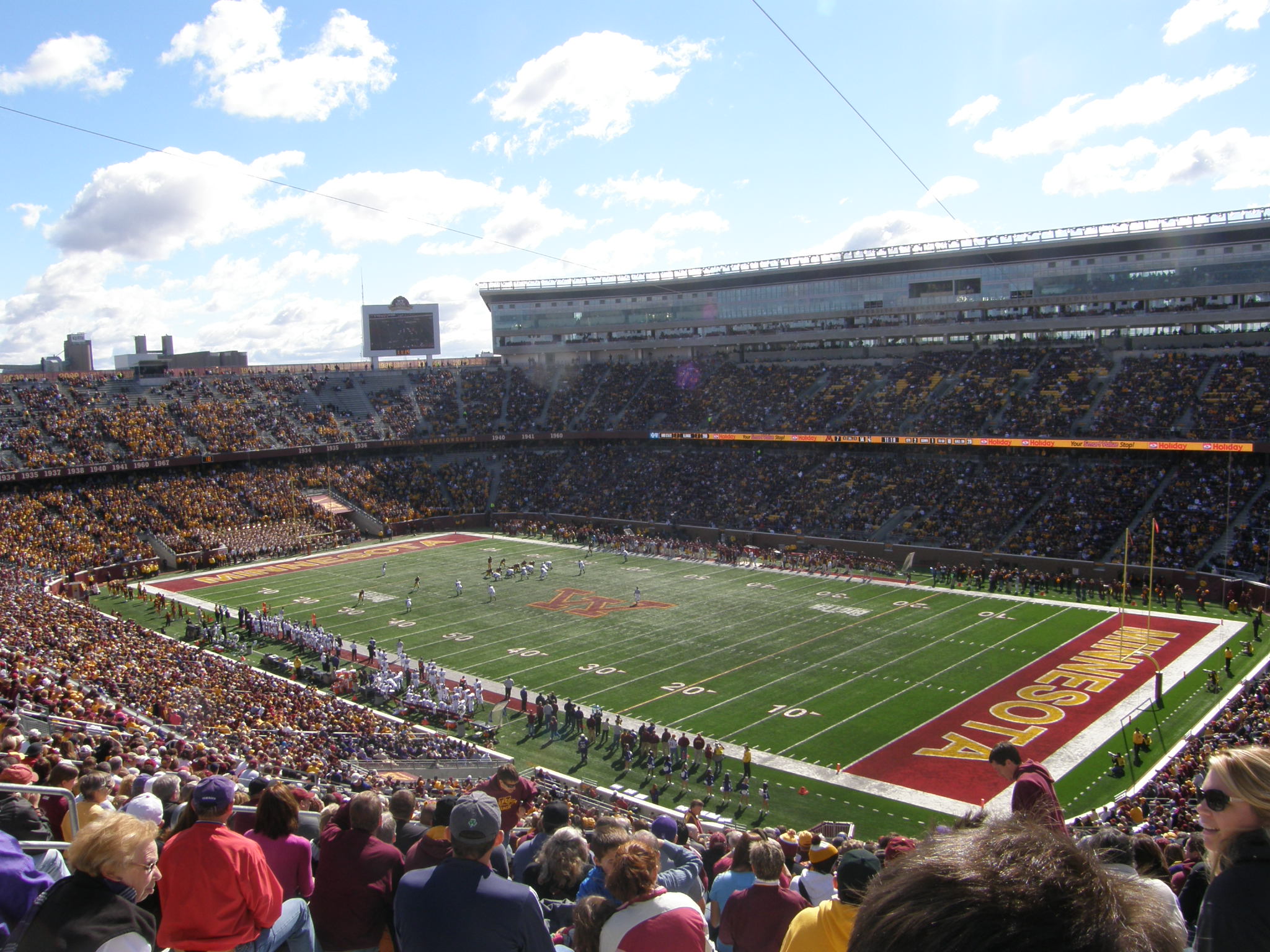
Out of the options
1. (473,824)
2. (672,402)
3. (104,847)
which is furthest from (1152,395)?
(104,847)

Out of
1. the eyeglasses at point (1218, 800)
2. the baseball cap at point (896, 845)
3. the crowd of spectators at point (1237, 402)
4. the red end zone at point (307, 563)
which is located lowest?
the red end zone at point (307, 563)

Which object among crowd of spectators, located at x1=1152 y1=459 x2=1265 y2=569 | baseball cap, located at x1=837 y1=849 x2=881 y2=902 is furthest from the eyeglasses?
crowd of spectators, located at x1=1152 y1=459 x2=1265 y2=569

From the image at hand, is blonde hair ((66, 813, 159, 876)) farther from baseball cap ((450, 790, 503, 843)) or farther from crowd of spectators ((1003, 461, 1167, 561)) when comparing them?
crowd of spectators ((1003, 461, 1167, 561))

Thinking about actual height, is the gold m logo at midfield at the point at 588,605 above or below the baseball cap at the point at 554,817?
below

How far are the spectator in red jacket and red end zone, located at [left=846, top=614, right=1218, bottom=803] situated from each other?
17360 mm

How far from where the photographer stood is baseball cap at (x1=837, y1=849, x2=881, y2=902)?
144 inches

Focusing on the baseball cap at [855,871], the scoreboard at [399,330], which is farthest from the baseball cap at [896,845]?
the scoreboard at [399,330]

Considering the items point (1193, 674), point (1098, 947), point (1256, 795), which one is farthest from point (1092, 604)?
point (1098, 947)

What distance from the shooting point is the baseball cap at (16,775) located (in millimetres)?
7395

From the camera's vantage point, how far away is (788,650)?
29.5 m

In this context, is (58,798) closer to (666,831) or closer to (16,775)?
(16,775)

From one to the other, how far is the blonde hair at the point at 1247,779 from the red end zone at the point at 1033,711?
16.9 m

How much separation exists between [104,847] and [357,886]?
1.77 meters

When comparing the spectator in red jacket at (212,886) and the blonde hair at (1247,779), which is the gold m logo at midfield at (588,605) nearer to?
the spectator in red jacket at (212,886)
